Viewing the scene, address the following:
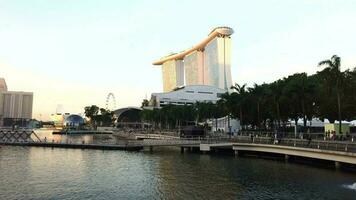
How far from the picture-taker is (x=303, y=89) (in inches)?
3044

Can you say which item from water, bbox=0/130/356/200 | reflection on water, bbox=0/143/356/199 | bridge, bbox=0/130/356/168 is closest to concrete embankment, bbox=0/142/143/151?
bridge, bbox=0/130/356/168

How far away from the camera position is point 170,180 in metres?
44.8

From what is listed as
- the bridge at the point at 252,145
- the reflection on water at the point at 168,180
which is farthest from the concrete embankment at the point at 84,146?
the reflection on water at the point at 168,180

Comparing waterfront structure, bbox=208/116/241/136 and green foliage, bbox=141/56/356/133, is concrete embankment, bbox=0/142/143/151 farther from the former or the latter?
waterfront structure, bbox=208/116/241/136

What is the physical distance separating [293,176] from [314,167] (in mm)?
8773

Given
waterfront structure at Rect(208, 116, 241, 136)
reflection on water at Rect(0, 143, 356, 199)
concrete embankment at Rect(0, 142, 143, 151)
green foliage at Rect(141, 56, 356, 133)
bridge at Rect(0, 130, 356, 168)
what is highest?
green foliage at Rect(141, 56, 356, 133)

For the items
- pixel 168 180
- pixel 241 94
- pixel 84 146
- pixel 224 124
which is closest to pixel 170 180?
pixel 168 180

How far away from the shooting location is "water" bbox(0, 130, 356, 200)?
36.5m

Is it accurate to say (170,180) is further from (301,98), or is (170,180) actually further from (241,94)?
(241,94)

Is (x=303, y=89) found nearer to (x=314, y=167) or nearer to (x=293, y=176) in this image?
(x=314, y=167)

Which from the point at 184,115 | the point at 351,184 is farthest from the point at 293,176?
the point at 184,115

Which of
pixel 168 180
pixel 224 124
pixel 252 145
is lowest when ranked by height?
pixel 168 180

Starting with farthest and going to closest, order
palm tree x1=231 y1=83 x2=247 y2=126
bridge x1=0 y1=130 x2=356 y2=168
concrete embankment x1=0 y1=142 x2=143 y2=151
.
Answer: palm tree x1=231 y1=83 x2=247 y2=126 → concrete embankment x1=0 y1=142 x2=143 y2=151 → bridge x1=0 y1=130 x2=356 y2=168

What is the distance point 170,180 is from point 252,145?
28.2 metres
